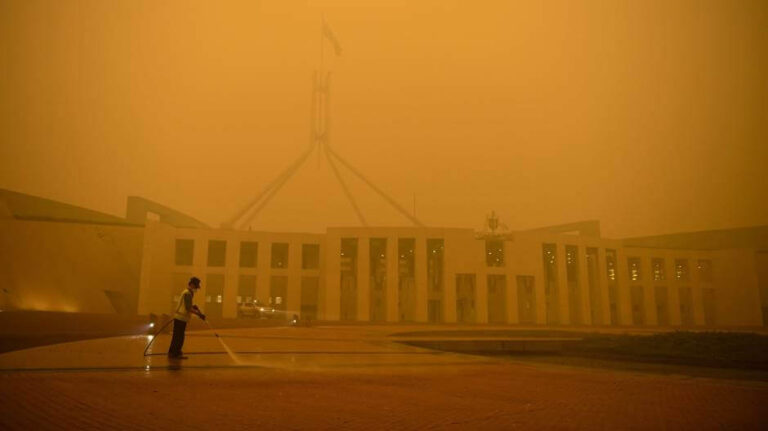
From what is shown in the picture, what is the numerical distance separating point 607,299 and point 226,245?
34.3 metres

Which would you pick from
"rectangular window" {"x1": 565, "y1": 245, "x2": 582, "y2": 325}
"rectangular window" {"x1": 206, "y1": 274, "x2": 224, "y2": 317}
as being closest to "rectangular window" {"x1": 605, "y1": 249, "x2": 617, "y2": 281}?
"rectangular window" {"x1": 565, "y1": 245, "x2": 582, "y2": 325}

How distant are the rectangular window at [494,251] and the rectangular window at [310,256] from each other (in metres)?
15.7

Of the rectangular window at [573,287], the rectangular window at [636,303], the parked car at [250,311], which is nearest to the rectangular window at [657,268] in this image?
the rectangular window at [636,303]

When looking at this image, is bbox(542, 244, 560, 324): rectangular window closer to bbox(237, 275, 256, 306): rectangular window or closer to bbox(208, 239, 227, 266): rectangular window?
bbox(237, 275, 256, 306): rectangular window

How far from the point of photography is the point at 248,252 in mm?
51312

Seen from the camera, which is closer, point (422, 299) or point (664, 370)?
point (664, 370)

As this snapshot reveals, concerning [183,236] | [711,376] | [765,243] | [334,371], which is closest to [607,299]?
[765,243]

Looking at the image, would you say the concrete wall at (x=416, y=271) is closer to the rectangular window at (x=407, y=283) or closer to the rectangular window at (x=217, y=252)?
the rectangular window at (x=407, y=283)

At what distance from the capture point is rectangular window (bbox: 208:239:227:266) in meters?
46.5

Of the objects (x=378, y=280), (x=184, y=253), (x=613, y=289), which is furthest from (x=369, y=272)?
(x=613, y=289)

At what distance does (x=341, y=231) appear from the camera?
44000 mm

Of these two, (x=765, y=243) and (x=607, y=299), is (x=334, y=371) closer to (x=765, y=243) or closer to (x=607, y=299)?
(x=607, y=299)

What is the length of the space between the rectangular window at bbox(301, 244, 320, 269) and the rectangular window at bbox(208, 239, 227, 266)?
23.4 feet

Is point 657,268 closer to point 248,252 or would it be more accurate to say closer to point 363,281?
point 363,281
